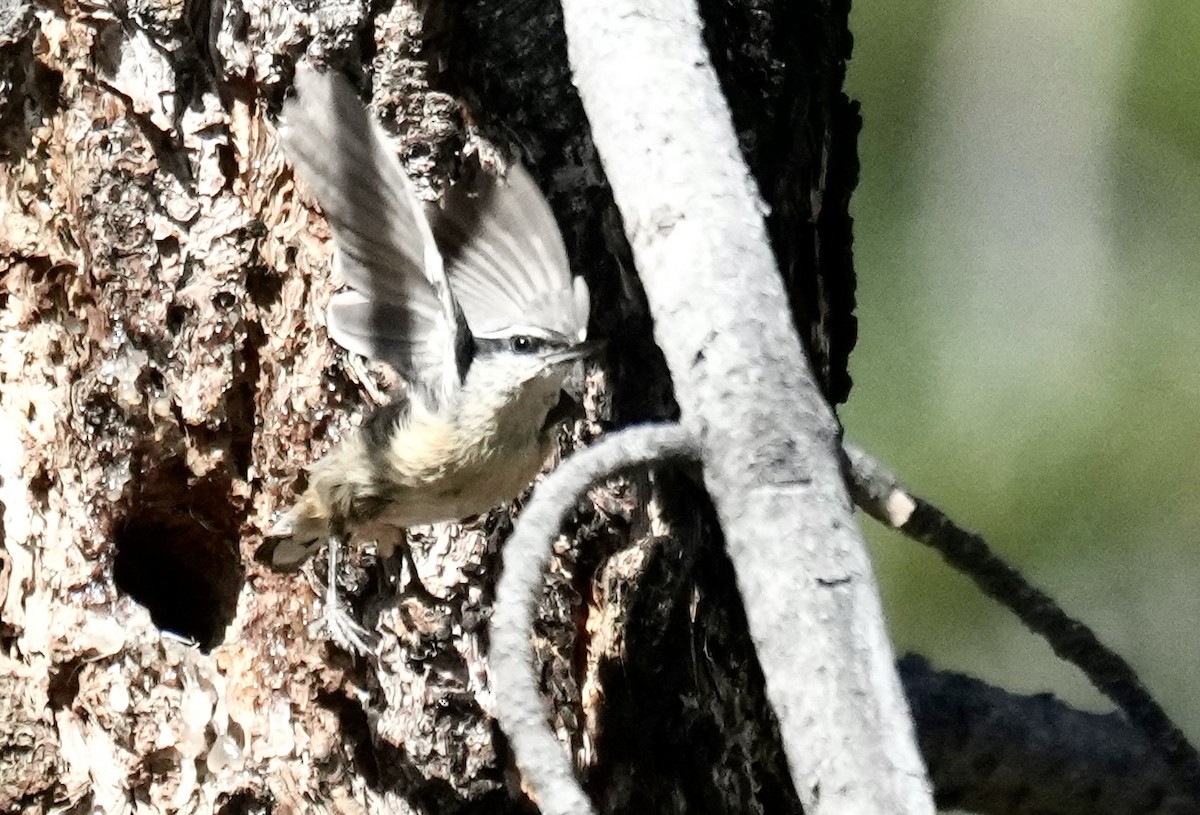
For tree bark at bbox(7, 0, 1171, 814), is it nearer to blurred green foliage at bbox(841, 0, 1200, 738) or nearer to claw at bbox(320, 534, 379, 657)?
claw at bbox(320, 534, 379, 657)

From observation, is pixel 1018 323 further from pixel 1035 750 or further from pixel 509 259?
pixel 509 259

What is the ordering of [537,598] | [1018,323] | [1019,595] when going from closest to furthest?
[537,598], [1019,595], [1018,323]

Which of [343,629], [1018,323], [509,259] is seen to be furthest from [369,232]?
[1018,323]

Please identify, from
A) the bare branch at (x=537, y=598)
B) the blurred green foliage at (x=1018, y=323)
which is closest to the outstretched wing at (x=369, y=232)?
the bare branch at (x=537, y=598)

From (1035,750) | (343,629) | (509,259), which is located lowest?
(343,629)

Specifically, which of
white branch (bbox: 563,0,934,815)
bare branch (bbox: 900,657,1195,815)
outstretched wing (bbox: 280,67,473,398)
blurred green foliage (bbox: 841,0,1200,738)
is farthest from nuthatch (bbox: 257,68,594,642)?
blurred green foliage (bbox: 841,0,1200,738)
